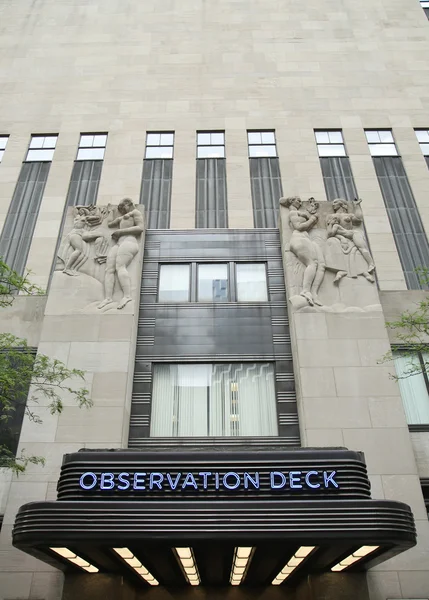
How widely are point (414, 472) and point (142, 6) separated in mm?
38782

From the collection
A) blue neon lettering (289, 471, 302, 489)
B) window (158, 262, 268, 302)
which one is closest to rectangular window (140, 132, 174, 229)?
window (158, 262, 268, 302)

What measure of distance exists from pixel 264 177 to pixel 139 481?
836 inches

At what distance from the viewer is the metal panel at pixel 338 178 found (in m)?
27.5

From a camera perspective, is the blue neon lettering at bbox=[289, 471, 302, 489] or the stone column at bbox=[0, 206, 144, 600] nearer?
the blue neon lettering at bbox=[289, 471, 302, 489]

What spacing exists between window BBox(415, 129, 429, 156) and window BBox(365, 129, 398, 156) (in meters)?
1.75

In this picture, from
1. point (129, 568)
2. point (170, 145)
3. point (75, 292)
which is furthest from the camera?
point (170, 145)

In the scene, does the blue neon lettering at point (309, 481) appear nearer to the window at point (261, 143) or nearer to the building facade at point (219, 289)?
the building facade at point (219, 289)

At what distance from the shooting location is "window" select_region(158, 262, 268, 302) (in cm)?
2059

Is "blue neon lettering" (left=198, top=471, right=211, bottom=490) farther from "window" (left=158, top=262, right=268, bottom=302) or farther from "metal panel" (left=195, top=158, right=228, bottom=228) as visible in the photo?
"metal panel" (left=195, top=158, right=228, bottom=228)

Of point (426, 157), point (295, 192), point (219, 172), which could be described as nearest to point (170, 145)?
point (219, 172)

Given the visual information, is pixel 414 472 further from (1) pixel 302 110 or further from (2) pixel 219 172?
(1) pixel 302 110

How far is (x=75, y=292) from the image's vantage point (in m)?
19.4

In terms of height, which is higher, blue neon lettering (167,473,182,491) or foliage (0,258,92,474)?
foliage (0,258,92,474)

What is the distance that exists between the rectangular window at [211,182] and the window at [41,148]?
9.51m
